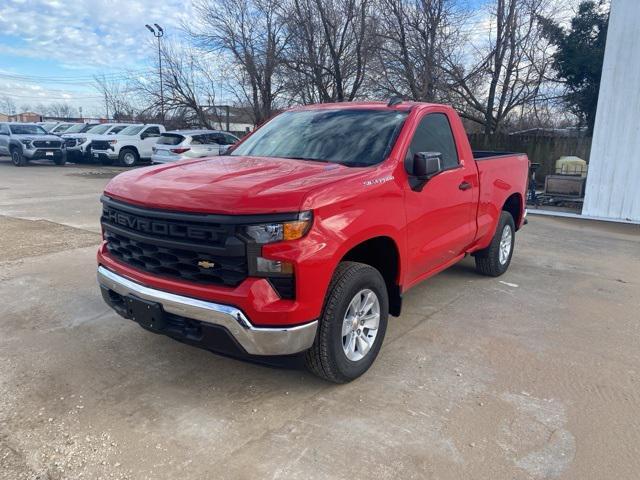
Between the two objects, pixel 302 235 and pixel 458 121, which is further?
pixel 458 121

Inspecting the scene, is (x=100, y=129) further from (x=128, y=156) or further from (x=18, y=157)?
(x=18, y=157)

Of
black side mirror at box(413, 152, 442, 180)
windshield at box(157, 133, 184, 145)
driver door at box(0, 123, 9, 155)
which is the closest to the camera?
black side mirror at box(413, 152, 442, 180)

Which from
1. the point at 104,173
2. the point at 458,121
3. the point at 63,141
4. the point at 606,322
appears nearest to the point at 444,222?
the point at 458,121

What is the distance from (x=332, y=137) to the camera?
4.07 m

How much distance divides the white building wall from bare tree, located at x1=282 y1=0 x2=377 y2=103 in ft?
32.8

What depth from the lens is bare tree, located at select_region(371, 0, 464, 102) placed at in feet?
59.1

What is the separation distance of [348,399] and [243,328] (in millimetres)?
949

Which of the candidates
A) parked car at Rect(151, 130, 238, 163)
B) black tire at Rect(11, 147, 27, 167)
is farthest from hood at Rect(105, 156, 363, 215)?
black tire at Rect(11, 147, 27, 167)

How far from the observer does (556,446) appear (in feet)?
9.11

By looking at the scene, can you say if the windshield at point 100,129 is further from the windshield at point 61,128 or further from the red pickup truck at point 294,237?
the red pickup truck at point 294,237

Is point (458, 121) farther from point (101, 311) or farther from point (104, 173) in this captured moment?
point (104, 173)

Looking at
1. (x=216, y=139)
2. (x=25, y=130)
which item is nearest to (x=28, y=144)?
(x=25, y=130)

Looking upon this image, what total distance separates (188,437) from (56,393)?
1.08m

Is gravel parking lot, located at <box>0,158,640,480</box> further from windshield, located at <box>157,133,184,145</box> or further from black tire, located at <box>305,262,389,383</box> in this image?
windshield, located at <box>157,133,184,145</box>
